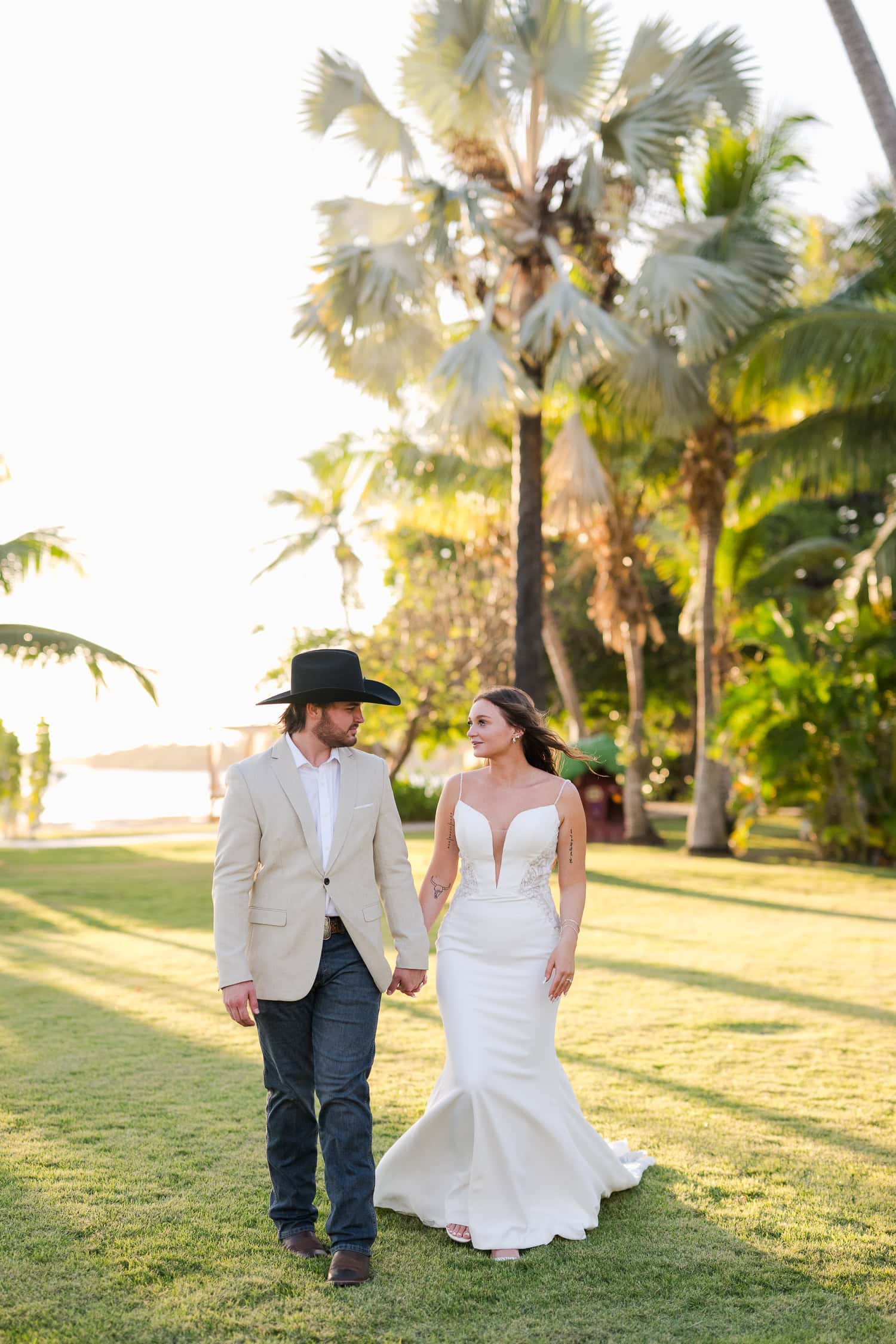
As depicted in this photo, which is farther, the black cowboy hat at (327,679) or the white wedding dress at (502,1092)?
the white wedding dress at (502,1092)

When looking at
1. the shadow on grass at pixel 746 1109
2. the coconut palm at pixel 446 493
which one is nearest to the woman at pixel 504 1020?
the shadow on grass at pixel 746 1109

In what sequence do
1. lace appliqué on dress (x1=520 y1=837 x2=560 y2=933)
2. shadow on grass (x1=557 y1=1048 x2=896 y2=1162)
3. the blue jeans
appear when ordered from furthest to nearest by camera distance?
shadow on grass (x1=557 y1=1048 x2=896 y2=1162) → lace appliqué on dress (x1=520 y1=837 x2=560 y2=933) → the blue jeans

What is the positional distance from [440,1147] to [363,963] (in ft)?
2.94

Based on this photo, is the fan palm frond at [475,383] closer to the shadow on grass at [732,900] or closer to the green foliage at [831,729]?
the shadow on grass at [732,900]

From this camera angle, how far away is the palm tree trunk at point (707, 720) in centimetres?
2036

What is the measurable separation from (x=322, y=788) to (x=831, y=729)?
646 inches

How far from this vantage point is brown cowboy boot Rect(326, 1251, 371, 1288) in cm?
420

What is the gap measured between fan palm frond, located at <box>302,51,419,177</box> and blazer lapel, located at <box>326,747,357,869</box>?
13.3 meters

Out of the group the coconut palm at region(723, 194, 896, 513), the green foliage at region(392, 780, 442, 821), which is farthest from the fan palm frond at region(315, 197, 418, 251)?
the green foliage at region(392, 780, 442, 821)

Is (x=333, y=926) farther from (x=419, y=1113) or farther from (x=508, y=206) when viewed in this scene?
(x=508, y=206)

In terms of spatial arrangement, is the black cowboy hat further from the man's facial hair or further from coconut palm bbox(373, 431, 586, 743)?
coconut palm bbox(373, 431, 586, 743)

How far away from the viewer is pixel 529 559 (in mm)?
16812

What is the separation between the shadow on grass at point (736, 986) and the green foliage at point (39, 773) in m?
13.9

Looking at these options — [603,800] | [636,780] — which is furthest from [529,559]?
[603,800]
